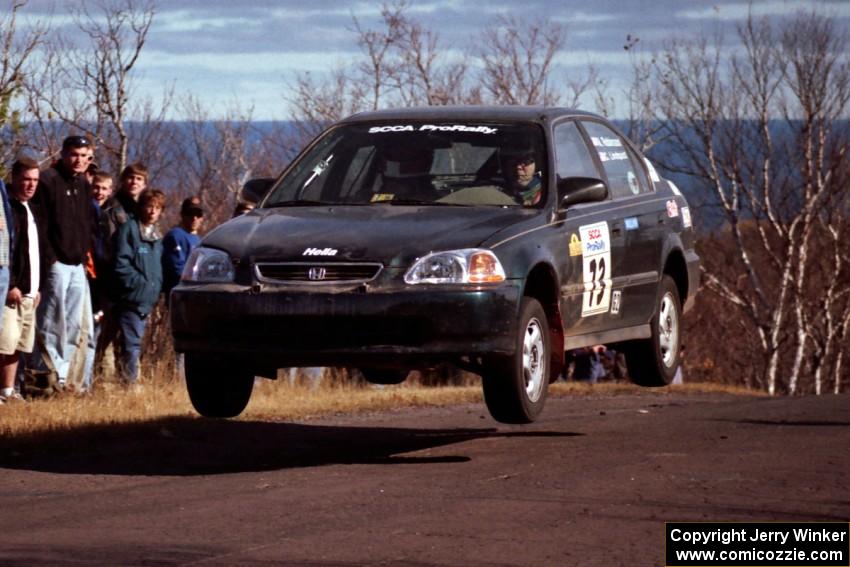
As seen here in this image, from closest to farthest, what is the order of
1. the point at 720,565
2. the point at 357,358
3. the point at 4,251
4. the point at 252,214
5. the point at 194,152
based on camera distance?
the point at 720,565
the point at 357,358
the point at 252,214
the point at 4,251
the point at 194,152

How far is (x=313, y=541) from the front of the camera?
6.45 metres

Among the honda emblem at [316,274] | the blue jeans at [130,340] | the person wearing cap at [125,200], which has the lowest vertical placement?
the blue jeans at [130,340]

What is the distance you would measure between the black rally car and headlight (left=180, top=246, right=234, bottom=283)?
0.01 metres

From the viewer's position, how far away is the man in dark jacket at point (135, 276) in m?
12.9

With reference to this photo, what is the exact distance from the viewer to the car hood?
848 centimetres

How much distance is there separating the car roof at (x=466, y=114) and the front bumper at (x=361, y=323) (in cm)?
158

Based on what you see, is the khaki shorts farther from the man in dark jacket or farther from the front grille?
the front grille

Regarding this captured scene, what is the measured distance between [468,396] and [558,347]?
5692 mm

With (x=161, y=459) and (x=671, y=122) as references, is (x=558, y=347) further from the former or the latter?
(x=671, y=122)

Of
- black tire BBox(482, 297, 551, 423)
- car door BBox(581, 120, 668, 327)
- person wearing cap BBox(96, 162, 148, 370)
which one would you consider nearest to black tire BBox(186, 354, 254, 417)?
black tire BBox(482, 297, 551, 423)

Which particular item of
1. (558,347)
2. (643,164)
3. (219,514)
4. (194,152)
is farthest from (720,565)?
(194,152)

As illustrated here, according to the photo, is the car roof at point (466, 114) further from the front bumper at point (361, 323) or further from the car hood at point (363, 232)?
the front bumper at point (361, 323)

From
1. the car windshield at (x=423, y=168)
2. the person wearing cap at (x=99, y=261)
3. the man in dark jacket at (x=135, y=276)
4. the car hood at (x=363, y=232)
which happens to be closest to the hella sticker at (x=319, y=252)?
the car hood at (x=363, y=232)


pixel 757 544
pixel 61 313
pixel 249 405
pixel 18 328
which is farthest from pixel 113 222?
pixel 757 544
